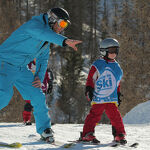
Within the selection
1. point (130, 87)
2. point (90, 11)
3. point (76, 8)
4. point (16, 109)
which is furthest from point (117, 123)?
point (90, 11)

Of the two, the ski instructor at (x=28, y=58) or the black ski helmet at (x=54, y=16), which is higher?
the black ski helmet at (x=54, y=16)

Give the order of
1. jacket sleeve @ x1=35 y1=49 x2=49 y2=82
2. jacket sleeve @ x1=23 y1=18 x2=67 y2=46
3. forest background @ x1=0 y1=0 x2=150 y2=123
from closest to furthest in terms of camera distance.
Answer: jacket sleeve @ x1=23 y1=18 x2=67 y2=46
jacket sleeve @ x1=35 y1=49 x2=49 y2=82
forest background @ x1=0 y1=0 x2=150 y2=123

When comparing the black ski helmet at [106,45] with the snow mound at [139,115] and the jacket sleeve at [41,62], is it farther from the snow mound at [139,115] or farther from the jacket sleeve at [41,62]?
the snow mound at [139,115]

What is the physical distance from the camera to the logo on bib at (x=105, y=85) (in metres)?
4.36

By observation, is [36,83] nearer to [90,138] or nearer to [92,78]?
[92,78]

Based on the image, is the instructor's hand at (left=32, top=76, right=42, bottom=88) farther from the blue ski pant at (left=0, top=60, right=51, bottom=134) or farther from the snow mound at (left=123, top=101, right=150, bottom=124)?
the snow mound at (left=123, top=101, right=150, bottom=124)

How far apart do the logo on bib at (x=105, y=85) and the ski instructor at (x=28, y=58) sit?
2.92 ft

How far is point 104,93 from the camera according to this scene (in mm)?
4355

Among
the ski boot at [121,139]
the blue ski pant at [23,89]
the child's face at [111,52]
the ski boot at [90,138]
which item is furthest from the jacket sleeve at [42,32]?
the ski boot at [121,139]

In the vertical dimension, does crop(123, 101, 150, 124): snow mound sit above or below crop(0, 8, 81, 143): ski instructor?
below

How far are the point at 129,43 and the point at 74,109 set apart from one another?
11.1 meters

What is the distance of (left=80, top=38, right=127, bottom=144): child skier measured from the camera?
169 inches

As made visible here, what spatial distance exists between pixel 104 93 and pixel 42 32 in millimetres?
1424

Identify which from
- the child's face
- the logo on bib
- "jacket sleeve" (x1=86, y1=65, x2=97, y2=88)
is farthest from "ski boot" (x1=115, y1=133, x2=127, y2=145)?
the child's face
